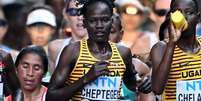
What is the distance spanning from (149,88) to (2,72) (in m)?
1.37

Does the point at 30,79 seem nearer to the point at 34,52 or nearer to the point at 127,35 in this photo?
the point at 34,52

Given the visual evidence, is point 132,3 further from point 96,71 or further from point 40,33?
point 96,71

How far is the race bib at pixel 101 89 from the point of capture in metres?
8.88

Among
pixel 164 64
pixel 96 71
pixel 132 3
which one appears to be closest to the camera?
pixel 164 64

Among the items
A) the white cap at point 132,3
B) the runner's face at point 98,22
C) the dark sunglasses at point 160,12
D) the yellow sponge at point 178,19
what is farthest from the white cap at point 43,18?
the yellow sponge at point 178,19

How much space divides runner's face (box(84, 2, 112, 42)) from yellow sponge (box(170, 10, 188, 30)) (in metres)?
0.62

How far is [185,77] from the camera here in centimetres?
882

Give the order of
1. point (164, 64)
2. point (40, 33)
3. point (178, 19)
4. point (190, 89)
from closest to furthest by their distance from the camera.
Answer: point (178, 19), point (164, 64), point (190, 89), point (40, 33)

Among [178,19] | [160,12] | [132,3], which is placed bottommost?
[178,19]

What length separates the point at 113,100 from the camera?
29.2ft

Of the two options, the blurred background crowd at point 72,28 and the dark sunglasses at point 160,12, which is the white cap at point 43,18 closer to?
the blurred background crowd at point 72,28

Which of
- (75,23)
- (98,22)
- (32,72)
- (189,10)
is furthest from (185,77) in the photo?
(75,23)

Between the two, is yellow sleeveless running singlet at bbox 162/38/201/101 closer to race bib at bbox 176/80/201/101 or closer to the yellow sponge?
race bib at bbox 176/80/201/101

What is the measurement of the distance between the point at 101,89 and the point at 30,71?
1.58 metres
